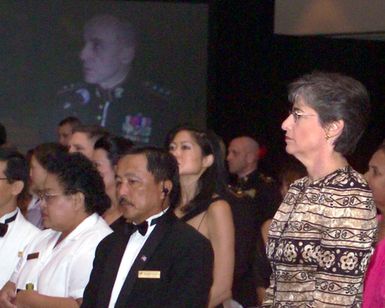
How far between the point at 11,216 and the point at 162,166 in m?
1.48

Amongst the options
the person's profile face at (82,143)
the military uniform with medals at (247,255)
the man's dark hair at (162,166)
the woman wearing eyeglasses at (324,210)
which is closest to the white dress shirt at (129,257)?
the man's dark hair at (162,166)

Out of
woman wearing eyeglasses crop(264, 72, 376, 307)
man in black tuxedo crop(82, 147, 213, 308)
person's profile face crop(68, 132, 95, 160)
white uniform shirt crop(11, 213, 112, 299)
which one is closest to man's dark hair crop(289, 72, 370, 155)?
woman wearing eyeglasses crop(264, 72, 376, 307)

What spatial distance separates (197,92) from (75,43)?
49.4 inches

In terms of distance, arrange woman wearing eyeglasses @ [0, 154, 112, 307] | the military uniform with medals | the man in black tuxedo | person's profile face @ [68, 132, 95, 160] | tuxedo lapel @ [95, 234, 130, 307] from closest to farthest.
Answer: the man in black tuxedo, tuxedo lapel @ [95, 234, 130, 307], woman wearing eyeglasses @ [0, 154, 112, 307], the military uniform with medals, person's profile face @ [68, 132, 95, 160]

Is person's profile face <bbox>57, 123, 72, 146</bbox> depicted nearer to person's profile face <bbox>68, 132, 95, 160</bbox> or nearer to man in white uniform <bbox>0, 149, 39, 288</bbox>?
person's profile face <bbox>68, 132, 95, 160</bbox>

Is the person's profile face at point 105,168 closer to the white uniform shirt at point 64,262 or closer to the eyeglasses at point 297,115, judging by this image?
the white uniform shirt at point 64,262

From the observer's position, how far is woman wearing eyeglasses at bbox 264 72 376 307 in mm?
2963

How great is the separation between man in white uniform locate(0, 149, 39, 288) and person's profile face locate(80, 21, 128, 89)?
409 cm

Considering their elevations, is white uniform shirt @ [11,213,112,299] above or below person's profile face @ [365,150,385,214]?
below

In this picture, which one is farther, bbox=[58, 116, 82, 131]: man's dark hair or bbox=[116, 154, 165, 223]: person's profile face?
bbox=[58, 116, 82, 131]: man's dark hair

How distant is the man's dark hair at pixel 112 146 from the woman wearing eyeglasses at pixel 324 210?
2.56 metres

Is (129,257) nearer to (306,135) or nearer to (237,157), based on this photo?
(306,135)

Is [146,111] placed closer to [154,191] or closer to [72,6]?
[72,6]

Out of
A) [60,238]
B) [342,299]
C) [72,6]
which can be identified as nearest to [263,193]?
[60,238]
